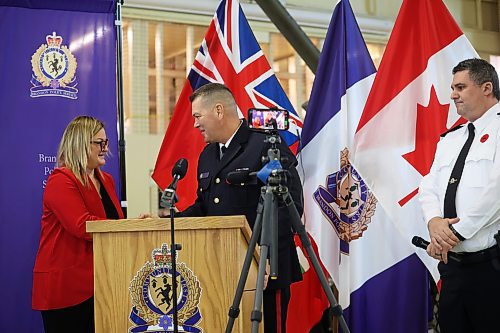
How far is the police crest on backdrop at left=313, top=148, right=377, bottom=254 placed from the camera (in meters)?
3.83

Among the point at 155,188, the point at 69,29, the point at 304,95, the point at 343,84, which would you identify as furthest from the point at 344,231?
the point at 304,95

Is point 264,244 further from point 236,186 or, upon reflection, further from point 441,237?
point 441,237

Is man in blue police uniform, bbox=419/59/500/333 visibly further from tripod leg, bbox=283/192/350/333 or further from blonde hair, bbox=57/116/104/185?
blonde hair, bbox=57/116/104/185

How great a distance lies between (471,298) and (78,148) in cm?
185

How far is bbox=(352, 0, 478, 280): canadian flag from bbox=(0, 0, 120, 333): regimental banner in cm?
143

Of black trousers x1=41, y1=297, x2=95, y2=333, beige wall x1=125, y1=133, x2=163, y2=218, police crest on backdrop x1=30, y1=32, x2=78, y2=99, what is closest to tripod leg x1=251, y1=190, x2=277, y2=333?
black trousers x1=41, y1=297, x2=95, y2=333

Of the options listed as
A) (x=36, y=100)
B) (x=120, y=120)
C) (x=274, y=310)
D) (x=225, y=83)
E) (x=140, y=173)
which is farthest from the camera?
(x=140, y=173)

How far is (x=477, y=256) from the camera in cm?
291

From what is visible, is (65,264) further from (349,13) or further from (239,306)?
(349,13)

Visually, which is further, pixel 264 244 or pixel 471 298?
pixel 471 298

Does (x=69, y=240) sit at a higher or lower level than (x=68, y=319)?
higher

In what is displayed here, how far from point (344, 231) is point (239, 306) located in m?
1.38

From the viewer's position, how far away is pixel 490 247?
9.51 feet

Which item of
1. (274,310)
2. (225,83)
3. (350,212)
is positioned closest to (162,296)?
(274,310)
